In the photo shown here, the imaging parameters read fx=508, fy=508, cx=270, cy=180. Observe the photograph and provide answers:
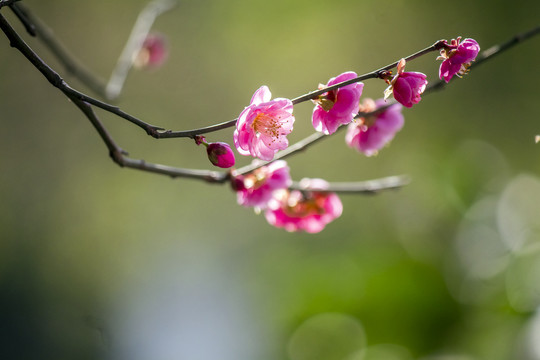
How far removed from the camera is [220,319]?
2787mm

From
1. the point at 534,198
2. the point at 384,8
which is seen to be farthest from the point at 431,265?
the point at 384,8

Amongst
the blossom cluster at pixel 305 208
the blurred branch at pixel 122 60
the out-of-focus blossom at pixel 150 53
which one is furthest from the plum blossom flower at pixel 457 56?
the out-of-focus blossom at pixel 150 53

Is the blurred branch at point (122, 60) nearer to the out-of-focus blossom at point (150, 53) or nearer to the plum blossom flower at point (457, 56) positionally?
the out-of-focus blossom at point (150, 53)

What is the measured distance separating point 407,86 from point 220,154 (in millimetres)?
199

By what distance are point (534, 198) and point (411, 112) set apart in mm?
789

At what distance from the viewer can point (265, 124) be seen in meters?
0.57

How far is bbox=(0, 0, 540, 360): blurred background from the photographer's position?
2.12 meters

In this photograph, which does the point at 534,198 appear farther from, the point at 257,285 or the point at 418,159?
the point at 257,285

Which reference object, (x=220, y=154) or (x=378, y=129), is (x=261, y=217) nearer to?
(x=378, y=129)

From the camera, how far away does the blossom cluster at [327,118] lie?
19.9 inches

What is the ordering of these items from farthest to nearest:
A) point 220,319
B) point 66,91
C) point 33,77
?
point 220,319 < point 33,77 < point 66,91

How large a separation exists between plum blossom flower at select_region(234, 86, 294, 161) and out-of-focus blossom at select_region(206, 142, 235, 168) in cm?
2

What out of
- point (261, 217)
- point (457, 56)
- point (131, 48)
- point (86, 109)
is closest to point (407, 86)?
point (457, 56)

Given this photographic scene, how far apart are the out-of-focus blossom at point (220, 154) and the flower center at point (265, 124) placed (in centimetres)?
5
